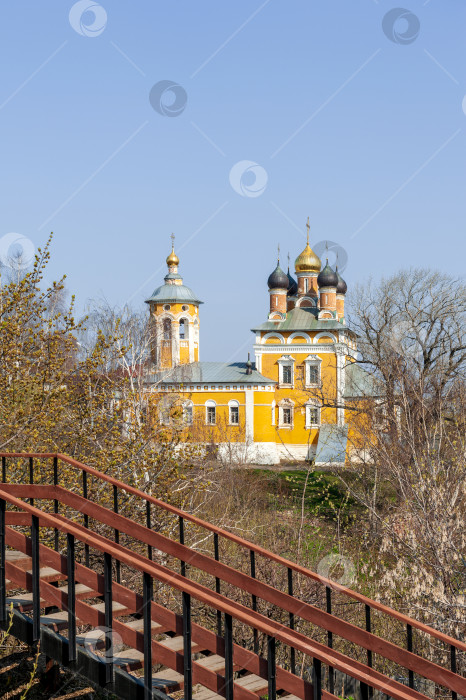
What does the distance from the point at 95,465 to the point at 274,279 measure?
4124 centimetres

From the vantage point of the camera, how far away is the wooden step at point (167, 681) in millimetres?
5262

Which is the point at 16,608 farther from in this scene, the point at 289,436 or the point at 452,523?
the point at 289,436

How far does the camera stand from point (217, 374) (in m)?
47.9

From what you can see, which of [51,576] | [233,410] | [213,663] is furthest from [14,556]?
Answer: [233,410]

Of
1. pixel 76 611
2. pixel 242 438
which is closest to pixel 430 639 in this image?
pixel 76 611

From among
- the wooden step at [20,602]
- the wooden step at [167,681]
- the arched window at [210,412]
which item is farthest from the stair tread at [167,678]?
the arched window at [210,412]

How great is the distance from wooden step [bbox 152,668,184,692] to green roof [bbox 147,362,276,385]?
3996 centimetres

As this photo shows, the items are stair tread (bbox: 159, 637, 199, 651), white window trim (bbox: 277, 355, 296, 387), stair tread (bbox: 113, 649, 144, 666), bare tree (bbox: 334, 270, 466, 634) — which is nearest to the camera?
stair tread (bbox: 113, 649, 144, 666)

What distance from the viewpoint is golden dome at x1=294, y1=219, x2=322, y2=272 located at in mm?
52906

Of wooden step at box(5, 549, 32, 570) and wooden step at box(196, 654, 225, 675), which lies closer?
wooden step at box(196, 654, 225, 675)

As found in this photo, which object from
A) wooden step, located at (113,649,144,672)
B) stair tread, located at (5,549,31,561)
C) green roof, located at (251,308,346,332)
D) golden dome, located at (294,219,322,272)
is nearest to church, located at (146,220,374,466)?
green roof, located at (251,308,346,332)

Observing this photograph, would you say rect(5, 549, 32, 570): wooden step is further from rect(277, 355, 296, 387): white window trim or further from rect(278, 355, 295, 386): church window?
rect(278, 355, 295, 386): church window

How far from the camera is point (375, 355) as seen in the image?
28.2m

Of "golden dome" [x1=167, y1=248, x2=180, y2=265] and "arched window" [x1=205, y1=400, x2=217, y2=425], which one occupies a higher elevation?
"golden dome" [x1=167, y1=248, x2=180, y2=265]
